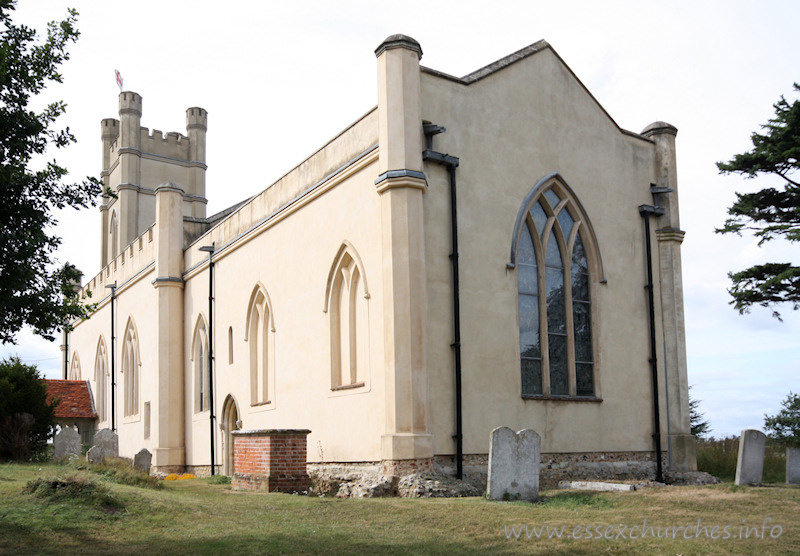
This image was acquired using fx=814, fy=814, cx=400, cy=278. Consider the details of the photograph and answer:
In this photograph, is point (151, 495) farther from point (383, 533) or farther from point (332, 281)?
point (332, 281)

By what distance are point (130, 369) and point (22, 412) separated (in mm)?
12637

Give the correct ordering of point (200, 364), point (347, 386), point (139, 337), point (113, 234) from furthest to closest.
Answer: point (113, 234), point (139, 337), point (200, 364), point (347, 386)

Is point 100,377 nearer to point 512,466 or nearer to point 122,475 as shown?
point 122,475

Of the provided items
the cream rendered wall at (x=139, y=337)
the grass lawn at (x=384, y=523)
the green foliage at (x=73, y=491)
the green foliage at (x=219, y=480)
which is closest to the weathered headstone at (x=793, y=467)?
the grass lawn at (x=384, y=523)

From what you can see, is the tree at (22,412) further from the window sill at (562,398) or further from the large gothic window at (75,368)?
the large gothic window at (75,368)

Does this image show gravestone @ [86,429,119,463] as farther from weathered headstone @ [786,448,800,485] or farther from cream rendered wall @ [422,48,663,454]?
weathered headstone @ [786,448,800,485]

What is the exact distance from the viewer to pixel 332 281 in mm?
18641

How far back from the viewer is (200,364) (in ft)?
89.2

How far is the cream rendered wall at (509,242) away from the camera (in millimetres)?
16453

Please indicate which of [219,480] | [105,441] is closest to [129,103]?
[105,441]

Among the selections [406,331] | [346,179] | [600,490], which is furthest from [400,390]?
[346,179]

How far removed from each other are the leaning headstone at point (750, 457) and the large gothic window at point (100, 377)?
2911 centimetres

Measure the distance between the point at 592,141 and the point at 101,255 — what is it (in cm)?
3458

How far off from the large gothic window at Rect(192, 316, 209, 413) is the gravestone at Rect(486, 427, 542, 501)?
15.0 m
